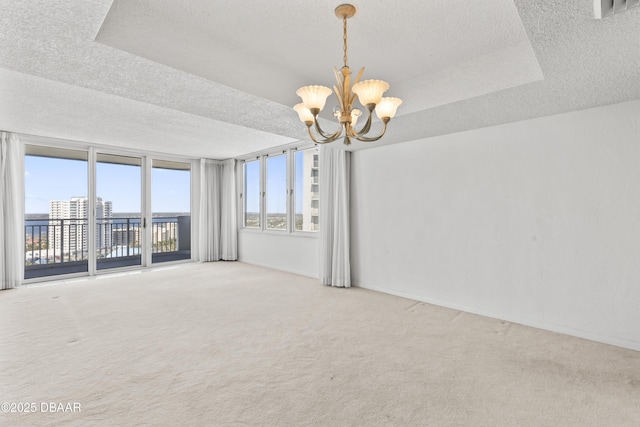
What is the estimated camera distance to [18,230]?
15.4 ft

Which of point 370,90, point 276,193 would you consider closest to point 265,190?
point 276,193

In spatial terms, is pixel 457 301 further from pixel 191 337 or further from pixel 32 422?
pixel 32 422

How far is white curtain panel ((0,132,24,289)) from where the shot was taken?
4.53 meters

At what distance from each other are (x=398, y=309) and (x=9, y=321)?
4316 mm

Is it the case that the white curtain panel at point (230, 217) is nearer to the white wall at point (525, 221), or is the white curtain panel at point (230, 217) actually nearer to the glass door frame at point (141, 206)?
the glass door frame at point (141, 206)

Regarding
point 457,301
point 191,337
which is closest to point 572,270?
point 457,301

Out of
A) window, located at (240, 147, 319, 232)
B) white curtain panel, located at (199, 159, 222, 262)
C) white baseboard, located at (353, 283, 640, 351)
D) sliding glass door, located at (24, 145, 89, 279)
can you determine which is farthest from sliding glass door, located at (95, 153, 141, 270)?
white baseboard, located at (353, 283, 640, 351)

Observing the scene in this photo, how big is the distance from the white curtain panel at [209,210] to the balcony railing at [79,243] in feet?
3.19

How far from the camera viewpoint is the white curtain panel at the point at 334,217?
15.6ft

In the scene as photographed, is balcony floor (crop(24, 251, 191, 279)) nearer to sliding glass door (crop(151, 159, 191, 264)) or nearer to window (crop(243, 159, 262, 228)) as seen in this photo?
sliding glass door (crop(151, 159, 191, 264))

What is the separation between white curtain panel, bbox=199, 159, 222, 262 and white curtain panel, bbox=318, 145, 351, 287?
329 cm

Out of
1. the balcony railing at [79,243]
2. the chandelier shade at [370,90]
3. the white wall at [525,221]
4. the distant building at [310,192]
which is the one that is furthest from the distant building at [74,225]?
the chandelier shade at [370,90]

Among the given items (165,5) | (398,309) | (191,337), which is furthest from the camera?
(398,309)

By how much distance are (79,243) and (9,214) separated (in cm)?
160
